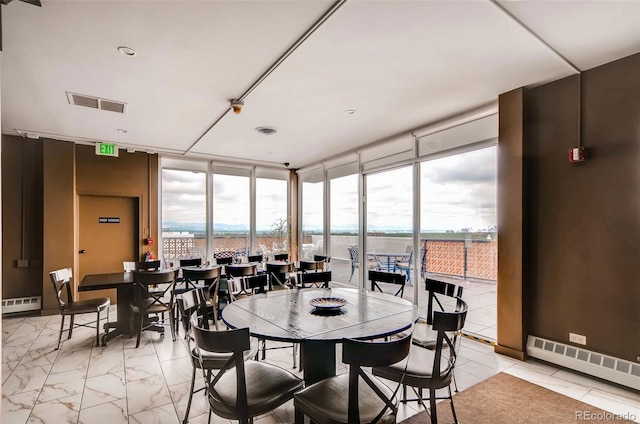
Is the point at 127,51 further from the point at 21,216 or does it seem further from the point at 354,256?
the point at 354,256

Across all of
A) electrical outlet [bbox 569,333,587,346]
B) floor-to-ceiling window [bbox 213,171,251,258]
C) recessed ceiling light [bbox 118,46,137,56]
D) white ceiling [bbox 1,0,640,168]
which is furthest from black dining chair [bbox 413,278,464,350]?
floor-to-ceiling window [bbox 213,171,251,258]

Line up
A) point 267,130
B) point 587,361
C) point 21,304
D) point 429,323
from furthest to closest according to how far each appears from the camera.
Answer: point 21,304 < point 267,130 < point 429,323 < point 587,361

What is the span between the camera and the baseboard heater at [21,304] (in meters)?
5.13

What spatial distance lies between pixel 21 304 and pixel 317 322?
225 inches

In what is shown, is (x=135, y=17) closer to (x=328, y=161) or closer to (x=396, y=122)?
(x=396, y=122)

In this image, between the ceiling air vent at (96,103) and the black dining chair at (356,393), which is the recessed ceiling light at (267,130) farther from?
the black dining chair at (356,393)

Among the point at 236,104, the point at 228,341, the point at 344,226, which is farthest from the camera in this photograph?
the point at 344,226

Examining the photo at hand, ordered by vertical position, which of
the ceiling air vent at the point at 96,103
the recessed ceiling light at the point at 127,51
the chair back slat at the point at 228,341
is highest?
the recessed ceiling light at the point at 127,51

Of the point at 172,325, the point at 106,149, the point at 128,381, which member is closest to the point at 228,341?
the point at 128,381

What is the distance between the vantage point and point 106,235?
5.93 meters

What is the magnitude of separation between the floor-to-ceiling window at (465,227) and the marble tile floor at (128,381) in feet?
1.99

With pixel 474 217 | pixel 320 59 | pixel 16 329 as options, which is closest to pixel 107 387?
pixel 16 329

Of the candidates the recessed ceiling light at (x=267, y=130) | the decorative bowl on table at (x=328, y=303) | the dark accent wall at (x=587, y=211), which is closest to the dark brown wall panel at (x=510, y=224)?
the dark accent wall at (x=587, y=211)

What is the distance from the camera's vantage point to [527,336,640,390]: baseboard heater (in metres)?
2.78
